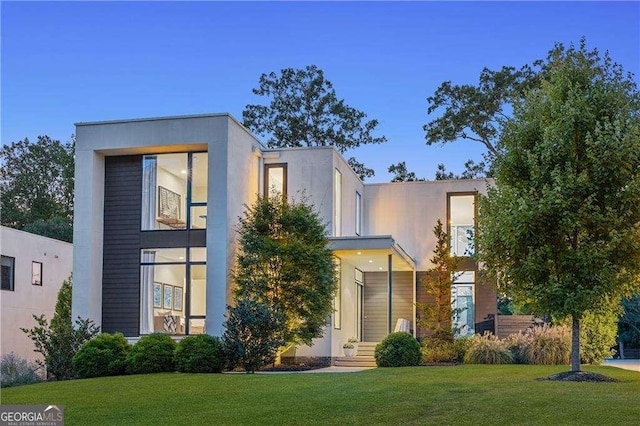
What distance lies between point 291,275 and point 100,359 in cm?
Answer: 490

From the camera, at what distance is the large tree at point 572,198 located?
13.1m

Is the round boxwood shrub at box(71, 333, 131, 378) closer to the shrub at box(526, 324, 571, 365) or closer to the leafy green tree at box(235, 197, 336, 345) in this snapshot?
the leafy green tree at box(235, 197, 336, 345)

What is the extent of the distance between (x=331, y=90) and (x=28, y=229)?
61.0ft

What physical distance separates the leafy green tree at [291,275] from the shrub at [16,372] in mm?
6376

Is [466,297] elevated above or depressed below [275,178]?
below

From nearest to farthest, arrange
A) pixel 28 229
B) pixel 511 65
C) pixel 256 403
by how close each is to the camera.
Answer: pixel 256 403 → pixel 511 65 → pixel 28 229

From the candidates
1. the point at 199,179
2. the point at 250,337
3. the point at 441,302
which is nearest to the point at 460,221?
the point at 441,302

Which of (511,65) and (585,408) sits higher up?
(511,65)

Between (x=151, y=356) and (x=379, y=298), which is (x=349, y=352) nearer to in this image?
(x=379, y=298)

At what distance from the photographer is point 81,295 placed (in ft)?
64.8

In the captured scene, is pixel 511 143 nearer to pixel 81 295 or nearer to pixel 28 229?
pixel 81 295

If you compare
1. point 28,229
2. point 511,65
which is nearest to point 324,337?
point 511,65

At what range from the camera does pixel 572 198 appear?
43.3 feet

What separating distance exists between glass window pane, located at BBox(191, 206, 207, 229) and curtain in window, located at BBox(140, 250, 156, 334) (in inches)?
52.0
